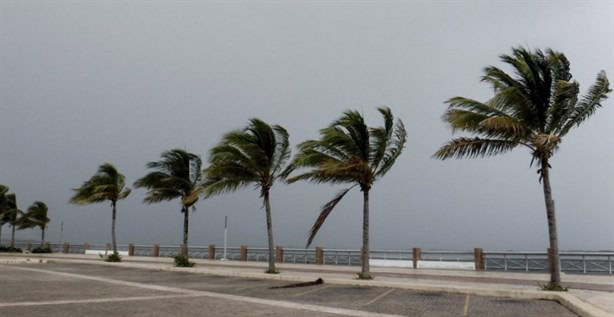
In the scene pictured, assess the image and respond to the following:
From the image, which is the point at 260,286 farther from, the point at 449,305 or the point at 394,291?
the point at 449,305

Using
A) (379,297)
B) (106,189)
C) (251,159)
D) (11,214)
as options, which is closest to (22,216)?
(11,214)

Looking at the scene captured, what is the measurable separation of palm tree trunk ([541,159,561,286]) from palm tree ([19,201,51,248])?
174 feet

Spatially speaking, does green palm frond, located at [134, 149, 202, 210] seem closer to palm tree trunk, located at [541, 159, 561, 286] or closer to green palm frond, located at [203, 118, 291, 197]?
green palm frond, located at [203, 118, 291, 197]

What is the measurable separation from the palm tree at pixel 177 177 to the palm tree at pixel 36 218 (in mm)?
32902

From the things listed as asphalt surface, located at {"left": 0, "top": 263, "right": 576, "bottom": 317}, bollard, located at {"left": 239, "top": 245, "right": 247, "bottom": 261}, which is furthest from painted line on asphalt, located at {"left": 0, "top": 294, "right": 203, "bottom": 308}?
bollard, located at {"left": 239, "top": 245, "right": 247, "bottom": 261}

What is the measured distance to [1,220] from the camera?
176ft

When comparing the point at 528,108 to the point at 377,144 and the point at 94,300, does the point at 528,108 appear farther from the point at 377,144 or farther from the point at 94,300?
the point at 94,300

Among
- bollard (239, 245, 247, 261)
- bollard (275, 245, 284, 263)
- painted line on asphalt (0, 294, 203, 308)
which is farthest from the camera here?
bollard (239, 245, 247, 261)

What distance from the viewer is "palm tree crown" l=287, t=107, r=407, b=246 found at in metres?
18.6

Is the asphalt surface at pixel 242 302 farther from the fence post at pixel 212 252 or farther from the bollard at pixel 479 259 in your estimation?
the fence post at pixel 212 252

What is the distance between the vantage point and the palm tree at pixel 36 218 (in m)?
53.0

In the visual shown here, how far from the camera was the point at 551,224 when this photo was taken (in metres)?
14.5

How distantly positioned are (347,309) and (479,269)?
15.0 metres

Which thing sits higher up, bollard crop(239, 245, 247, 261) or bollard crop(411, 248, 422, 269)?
bollard crop(411, 248, 422, 269)
